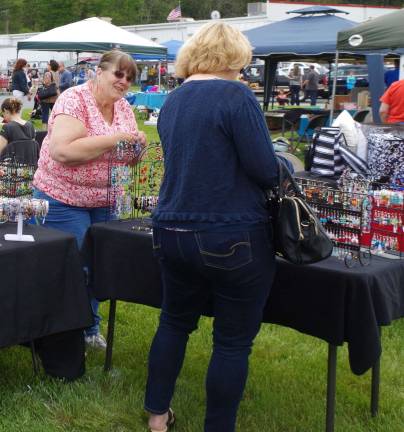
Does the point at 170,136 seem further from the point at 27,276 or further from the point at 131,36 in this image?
the point at 131,36

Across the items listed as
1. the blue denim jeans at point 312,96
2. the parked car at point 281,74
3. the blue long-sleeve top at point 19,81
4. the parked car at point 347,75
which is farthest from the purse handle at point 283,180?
the parked car at point 281,74

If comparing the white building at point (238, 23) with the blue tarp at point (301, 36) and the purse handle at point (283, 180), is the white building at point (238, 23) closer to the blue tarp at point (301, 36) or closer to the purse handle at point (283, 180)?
the blue tarp at point (301, 36)

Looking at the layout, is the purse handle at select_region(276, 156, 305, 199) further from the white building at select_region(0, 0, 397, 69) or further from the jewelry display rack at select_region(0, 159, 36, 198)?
the white building at select_region(0, 0, 397, 69)

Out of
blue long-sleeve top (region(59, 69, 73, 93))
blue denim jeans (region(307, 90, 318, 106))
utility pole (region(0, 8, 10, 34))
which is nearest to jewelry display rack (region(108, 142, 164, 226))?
blue long-sleeve top (region(59, 69, 73, 93))

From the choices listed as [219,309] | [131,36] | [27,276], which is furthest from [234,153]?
[131,36]

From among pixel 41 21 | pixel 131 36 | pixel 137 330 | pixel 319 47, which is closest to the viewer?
pixel 137 330

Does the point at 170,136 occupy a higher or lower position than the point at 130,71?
lower

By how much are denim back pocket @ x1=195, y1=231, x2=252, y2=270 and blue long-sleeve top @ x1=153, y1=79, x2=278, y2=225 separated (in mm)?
51

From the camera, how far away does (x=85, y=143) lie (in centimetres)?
331

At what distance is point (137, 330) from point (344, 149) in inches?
63.3

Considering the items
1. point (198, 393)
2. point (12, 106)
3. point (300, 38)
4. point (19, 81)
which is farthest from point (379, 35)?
point (19, 81)

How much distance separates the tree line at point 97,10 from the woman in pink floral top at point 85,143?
5779cm

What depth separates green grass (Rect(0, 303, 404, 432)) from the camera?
10.3ft

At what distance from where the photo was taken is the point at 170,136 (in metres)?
2.49
